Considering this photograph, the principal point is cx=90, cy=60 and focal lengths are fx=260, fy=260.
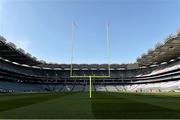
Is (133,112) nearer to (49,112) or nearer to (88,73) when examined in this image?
(49,112)

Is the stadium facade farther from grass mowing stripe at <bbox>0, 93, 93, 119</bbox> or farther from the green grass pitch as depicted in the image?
grass mowing stripe at <bbox>0, 93, 93, 119</bbox>

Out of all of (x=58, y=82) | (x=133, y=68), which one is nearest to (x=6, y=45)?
(x=58, y=82)

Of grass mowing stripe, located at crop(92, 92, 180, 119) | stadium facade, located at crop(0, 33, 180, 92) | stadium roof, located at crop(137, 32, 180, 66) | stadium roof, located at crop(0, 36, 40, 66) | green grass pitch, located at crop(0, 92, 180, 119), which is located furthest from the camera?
stadium facade, located at crop(0, 33, 180, 92)

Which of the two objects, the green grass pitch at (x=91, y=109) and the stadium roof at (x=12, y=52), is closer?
the green grass pitch at (x=91, y=109)

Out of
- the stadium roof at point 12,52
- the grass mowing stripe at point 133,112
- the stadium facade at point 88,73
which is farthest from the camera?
the stadium facade at point 88,73

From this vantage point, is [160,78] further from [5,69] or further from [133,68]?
[5,69]

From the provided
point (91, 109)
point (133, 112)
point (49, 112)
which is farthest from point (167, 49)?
point (49, 112)

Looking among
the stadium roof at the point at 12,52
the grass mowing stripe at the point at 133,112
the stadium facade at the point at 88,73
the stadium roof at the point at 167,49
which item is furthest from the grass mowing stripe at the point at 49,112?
the stadium facade at the point at 88,73

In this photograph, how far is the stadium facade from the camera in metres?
80.7

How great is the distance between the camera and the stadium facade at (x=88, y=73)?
8069 centimetres

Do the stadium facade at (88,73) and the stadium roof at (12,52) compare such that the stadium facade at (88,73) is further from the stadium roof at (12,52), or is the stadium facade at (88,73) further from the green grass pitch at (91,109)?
the green grass pitch at (91,109)

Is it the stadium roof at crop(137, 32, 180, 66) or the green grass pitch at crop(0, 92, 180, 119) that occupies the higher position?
the stadium roof at crop(137, 32, 180, 66)

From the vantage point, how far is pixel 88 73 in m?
115

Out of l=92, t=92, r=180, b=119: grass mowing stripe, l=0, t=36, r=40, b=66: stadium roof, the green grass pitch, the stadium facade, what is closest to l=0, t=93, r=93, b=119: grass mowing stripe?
the green grass pitch
